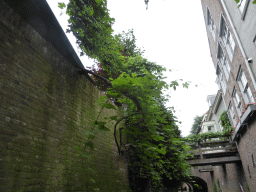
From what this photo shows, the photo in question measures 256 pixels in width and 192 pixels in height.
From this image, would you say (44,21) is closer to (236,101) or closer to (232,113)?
(236,101)

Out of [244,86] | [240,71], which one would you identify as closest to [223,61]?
[240,71]

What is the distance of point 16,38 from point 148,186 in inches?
270

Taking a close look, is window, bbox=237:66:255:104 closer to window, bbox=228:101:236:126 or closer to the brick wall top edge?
window, bbox=228:101:236:126

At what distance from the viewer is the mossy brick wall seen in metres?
2.64

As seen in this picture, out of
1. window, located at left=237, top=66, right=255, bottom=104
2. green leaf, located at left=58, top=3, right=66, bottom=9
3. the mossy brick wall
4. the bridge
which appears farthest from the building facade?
the mossy brick wall

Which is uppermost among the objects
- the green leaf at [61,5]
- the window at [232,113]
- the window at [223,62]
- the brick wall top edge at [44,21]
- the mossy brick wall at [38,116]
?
the window at [223,62]

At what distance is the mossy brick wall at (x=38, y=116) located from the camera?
264cm

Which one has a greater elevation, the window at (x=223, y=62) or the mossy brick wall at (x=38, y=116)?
the window at (x=223, y=62)

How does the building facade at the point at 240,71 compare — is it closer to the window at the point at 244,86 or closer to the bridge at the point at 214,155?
the window at the point at 244,86

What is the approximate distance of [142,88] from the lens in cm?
400

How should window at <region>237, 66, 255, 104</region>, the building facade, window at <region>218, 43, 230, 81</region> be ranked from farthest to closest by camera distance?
window at <region>218, 43, 230, 81</region> < window at <region>237, 66, 255, 104</region> < the building facade

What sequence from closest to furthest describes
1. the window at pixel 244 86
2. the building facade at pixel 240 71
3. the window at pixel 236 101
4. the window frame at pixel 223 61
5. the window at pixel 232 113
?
the building facade at pixel 240 71 → the window at pixel 244 86 → the window at pixel 236 101 → the window frame at pixel 223 61 → the window at pixel 232 113

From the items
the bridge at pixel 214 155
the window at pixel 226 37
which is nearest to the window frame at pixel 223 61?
the window at pixel 226 37

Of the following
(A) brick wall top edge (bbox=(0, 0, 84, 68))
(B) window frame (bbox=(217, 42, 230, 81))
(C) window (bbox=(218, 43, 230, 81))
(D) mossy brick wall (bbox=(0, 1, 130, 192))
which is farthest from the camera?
(C) window (bbox=(218, 43, 230, 81))
